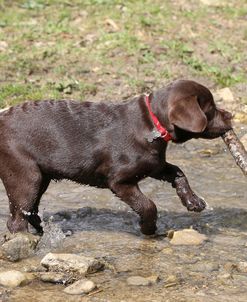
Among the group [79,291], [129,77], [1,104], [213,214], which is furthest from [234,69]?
[79,291]

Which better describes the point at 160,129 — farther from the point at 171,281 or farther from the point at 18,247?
the point at 18,247

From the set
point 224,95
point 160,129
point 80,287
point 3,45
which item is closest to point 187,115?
point 160,129

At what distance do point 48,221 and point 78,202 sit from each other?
68 centimetres

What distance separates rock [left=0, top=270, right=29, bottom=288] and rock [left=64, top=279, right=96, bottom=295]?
1.06 ft

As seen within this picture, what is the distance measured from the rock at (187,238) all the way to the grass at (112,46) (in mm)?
3814

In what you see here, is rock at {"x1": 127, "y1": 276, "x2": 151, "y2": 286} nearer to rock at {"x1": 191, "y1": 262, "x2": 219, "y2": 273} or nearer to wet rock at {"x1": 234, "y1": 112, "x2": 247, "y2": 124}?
rock at {"x1": 191, "y1": 262, "x2": 219, "y2": 273}

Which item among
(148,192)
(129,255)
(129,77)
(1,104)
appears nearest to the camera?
(129,255)

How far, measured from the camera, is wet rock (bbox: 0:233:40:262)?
5.80 metres

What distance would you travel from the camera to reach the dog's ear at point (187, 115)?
231 inches

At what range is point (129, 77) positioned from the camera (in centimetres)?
1022

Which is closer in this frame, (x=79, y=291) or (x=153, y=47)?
(x=79, y=291)

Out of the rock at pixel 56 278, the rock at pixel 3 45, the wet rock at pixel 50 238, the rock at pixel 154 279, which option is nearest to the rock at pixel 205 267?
the rock at pixel 154 279

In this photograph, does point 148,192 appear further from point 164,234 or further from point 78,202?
point 164,234

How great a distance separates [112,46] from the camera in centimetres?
1088
